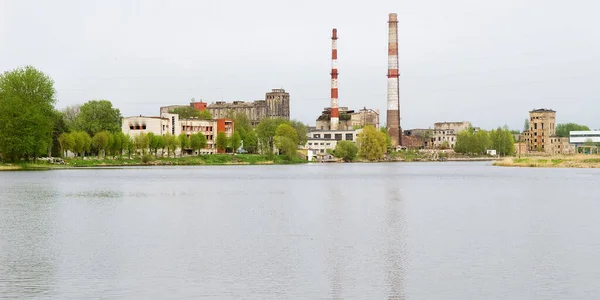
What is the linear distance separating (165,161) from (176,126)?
13652mm

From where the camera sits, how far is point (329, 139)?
433 ft

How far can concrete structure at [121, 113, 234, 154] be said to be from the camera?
10844cm

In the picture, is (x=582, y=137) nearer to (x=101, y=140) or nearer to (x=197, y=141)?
(x=197, y=141)

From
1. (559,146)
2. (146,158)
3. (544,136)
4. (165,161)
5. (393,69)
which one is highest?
(393,69)

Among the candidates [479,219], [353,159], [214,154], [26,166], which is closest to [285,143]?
[214,154]

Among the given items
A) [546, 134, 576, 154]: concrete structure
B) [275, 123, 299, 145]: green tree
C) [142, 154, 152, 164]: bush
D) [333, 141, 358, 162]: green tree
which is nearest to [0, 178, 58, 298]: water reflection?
[142, 154, 152, 164]: bush

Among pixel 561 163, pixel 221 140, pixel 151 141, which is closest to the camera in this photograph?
pixel 561 163

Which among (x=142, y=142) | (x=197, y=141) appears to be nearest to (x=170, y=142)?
(x=142, y=142)

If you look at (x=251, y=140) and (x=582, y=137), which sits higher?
(x=582, y=137)

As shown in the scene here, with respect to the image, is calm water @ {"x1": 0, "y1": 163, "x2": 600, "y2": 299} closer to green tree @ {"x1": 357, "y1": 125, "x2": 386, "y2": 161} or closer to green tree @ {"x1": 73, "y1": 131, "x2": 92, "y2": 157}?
green tree @ {"x1": 73, "y1": 131, "x2": 92, "y2": 157}

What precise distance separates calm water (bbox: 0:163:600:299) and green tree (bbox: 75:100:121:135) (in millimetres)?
63837

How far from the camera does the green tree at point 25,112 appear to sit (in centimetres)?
6631

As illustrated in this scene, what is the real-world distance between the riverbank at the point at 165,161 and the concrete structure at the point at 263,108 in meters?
53.8

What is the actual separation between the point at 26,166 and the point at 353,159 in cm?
6281
